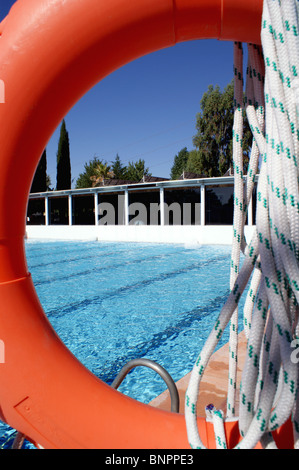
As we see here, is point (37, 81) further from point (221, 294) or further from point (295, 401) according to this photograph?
point (221, 294)

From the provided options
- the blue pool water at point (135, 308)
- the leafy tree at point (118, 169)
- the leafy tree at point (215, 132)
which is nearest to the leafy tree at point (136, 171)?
the leafy tree at point (118, 169)

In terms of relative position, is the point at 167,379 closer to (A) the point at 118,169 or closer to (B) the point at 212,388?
(B) the point at 212,388

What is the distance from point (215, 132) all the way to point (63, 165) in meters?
13.1

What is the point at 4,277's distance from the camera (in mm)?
934

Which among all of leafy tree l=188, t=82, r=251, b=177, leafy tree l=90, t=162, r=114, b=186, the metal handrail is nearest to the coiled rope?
the metal handrail

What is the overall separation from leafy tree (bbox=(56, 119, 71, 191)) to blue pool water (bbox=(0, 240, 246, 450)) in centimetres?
2124

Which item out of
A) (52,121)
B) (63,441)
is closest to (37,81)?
(52,121)

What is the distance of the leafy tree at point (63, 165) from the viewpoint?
2911 cm

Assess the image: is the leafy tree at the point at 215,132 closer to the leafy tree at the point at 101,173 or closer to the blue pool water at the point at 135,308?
the leafy tree at the point at 101,173

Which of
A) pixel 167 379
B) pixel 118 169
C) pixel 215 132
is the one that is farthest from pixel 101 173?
pixel 167 379

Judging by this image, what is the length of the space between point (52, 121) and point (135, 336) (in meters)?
3.17

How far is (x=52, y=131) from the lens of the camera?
0.97 m

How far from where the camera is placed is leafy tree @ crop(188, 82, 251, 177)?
24609mm
